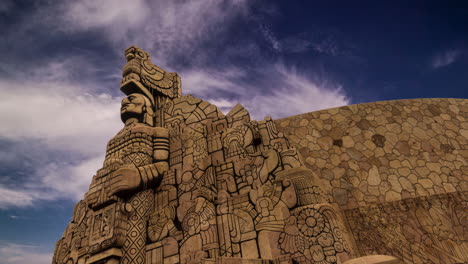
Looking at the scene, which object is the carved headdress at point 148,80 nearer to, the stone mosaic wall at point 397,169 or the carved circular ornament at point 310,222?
the stone mosaic wall at point 397,169

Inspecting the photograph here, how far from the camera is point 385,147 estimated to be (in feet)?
22.4

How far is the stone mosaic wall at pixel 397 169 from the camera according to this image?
18.2 ft

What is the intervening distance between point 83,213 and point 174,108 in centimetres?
287

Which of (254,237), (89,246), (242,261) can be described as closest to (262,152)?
(254,237)

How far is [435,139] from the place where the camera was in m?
6.92

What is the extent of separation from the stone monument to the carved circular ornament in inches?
0.5

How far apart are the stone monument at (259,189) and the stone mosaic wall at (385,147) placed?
0.02m

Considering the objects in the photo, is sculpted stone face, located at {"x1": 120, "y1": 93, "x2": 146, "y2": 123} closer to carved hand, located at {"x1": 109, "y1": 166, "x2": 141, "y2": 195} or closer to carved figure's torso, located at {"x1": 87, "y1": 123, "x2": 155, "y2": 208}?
carved figure's torso, located at {"x1": 87, "y1": 123, "x2": 155, "y2": 208}

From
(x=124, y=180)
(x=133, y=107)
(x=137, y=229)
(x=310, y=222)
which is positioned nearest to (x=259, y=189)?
(x=310, y=222)

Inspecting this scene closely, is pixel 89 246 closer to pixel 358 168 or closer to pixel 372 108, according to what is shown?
pixel 358 168

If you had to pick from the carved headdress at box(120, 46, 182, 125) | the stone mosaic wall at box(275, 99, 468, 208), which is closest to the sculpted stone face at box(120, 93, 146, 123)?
the carved headdress at box(120, 46, 182, 125)

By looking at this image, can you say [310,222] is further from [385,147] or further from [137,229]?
[385,147]

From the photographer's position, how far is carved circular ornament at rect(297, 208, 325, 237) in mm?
3967

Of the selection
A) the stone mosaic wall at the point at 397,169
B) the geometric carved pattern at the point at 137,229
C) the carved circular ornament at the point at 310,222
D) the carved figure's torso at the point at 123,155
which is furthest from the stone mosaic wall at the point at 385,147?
the geometric carved pattern at the point at 137,229
